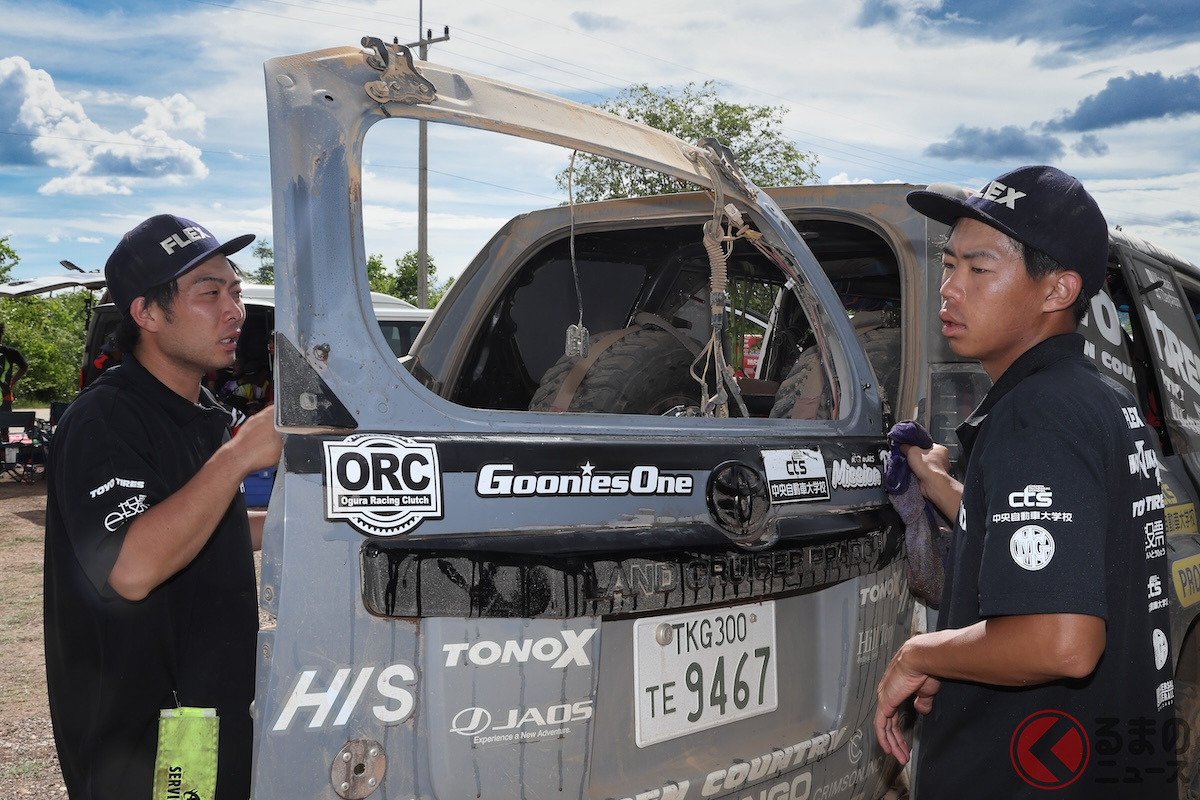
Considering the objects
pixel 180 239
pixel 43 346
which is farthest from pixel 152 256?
pixel 43 346

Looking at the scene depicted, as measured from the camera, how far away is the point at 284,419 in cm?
172

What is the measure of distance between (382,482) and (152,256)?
104 centimetres

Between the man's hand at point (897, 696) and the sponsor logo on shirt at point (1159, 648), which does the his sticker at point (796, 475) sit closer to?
the man's hand at point (897, 696)

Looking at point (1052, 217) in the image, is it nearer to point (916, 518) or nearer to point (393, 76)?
point (916, 518)

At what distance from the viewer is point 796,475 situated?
2.43 m

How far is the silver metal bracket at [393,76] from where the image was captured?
73.6 inches

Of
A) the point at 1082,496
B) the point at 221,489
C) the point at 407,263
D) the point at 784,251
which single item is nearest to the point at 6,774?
the point at 221,489

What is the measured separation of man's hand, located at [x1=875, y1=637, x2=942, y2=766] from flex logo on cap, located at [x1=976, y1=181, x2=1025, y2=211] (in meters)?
0.84

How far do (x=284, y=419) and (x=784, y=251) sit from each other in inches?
62.8

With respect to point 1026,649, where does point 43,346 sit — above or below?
above

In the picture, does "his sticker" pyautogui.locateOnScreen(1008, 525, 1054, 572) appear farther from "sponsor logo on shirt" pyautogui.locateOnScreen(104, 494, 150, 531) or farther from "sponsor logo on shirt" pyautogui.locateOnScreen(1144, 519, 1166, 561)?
"sponsor logo on shirt" pyautogui.locateOnScreen(104, 494, 150, 531)

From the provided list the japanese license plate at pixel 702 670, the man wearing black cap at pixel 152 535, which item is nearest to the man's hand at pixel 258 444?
the man wearing black cap at pixel 152 535

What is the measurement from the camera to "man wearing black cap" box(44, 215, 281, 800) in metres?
1.99

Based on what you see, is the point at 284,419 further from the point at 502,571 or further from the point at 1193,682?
the point at 1193,682
